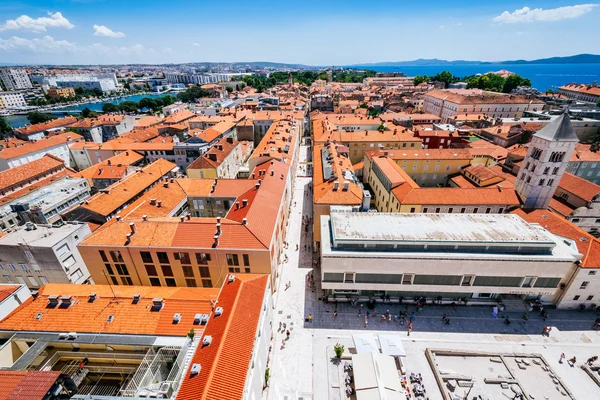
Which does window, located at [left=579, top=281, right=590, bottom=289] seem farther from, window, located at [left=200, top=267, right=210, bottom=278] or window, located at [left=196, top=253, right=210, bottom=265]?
window, located at [left=200, top=267, right=210, bottom=278]

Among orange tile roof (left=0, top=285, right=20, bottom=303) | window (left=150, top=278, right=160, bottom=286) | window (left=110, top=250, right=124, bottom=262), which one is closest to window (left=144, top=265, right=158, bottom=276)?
window (left=150, top=278, right=160, bottom=286)

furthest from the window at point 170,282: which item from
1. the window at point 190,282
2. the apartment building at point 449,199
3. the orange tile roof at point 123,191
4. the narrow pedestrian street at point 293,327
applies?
the apartment building at point 449,199

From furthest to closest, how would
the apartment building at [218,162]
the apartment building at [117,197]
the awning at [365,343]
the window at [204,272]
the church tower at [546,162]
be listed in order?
1. the apartment building at [218,162]
2. the apartment building at [117,197]
3. the church tower at [546,162]
4. the window at [204,272]
5. the awning at [365,343]

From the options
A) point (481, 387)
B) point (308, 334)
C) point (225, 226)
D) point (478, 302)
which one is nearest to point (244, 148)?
point (225, 226)

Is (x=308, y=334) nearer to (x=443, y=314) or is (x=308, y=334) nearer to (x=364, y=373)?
(x=364, y=373)

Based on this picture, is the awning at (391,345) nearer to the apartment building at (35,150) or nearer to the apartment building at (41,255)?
the apartment building at (41,255)
